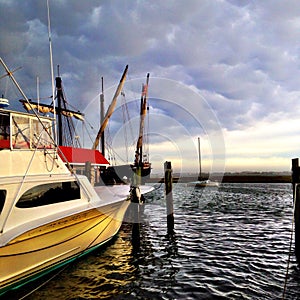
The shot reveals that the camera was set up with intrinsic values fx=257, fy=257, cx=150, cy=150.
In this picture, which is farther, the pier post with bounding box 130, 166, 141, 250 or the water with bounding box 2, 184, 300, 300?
the pier post with bounding box 130, 166, 141, 250

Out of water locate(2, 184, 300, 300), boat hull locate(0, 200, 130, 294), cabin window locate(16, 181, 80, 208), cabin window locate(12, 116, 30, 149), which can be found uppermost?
cabin window locate(12, 116, 30, 149)

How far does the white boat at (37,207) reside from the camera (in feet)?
23.9

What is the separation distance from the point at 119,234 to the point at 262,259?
7.88m

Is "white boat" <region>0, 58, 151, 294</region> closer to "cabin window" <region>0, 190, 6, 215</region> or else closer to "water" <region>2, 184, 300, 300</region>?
"cabin window" <region>0, 190, 6, 215</region>

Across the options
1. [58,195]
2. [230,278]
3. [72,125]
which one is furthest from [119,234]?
[72,125]

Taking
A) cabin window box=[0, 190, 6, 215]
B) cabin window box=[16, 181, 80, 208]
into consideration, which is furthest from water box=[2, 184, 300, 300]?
cabin window box=[0, 190, 6, 215]

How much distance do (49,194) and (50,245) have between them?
5.57ft

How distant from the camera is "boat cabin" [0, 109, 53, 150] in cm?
901

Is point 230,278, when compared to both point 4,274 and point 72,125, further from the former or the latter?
point 72,125

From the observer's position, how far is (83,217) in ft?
31.0

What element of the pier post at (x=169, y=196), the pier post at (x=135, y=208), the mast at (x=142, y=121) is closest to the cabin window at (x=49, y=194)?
the pier post at (x=135, y=208)

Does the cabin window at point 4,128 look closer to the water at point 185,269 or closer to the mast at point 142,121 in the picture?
the water at point 185,269

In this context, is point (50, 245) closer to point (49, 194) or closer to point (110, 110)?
point (49, 194)

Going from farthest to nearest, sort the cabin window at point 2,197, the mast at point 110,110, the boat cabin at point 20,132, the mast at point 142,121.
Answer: the mast at point 142,121 < the mast at point 110,110 < the boat cabin at point 20,132 < the cabin window at point 2,197
